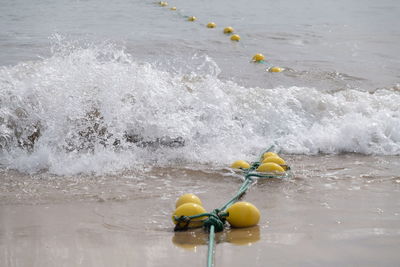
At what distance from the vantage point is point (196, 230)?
319cm

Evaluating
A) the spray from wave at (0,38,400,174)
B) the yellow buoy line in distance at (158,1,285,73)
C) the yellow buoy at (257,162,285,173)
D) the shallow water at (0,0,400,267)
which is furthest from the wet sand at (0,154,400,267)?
the yellow buoy line in distance at (158,1,285,73)

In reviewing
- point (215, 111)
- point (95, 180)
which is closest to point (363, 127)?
point (215, 111)

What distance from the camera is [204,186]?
4.30m

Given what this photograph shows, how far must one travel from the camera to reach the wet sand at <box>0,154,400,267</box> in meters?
2.67

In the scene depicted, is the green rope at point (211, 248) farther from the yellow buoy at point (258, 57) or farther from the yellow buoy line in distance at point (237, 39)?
the yellow buoy at point (258, 57)

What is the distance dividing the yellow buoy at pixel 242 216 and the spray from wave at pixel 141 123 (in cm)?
186

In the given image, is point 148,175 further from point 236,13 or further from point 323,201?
point 236,13

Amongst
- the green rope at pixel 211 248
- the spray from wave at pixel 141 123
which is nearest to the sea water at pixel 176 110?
the spray from wave at pixel 141 123

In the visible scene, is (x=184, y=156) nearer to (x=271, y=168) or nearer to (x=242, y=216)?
(x=271, y=168)

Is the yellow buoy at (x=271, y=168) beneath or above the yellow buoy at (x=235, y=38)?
beneath

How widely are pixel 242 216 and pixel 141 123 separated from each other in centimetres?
284

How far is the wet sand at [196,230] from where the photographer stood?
2.67 meters

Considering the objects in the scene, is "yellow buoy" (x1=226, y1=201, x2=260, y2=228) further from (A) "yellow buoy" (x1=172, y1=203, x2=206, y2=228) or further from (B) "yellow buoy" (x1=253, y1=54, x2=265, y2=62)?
(B) "yellow buoy" (x1=253, y1=54, x2=265, y2=62)

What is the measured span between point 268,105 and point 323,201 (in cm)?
302
